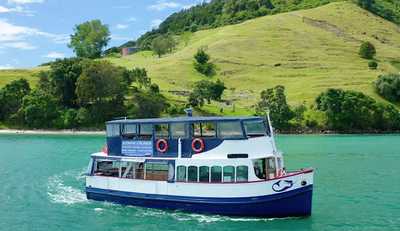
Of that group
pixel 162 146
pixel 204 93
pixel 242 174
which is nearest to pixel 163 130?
pixel 162 146

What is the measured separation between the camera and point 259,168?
3525 centimetres

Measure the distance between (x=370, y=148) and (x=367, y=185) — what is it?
38.6 meters

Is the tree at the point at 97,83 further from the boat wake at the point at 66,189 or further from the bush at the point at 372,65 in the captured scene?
the bush at the point at 372,65

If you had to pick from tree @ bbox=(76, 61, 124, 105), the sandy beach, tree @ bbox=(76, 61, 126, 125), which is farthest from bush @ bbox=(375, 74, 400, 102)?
the sandy beach

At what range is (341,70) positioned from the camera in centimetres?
16975

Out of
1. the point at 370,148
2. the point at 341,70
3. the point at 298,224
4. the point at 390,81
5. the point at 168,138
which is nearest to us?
the point at 298,224

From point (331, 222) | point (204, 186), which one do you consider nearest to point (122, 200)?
point (204, 186)

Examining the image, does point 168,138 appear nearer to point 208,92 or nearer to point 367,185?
point 367,185

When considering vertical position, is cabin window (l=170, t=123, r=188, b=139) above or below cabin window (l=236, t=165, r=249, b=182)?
above

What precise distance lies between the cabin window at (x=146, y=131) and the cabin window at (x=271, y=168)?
27.6ft

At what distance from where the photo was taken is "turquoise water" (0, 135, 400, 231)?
3416 cm

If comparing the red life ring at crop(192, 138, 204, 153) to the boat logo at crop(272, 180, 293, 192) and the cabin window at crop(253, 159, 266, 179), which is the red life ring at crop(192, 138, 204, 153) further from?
the boat logo at crop(272, 180, 293, 192)

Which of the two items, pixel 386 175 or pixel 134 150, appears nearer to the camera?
pixel 134 150

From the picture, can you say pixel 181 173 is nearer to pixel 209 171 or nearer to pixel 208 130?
pixel 209 171
